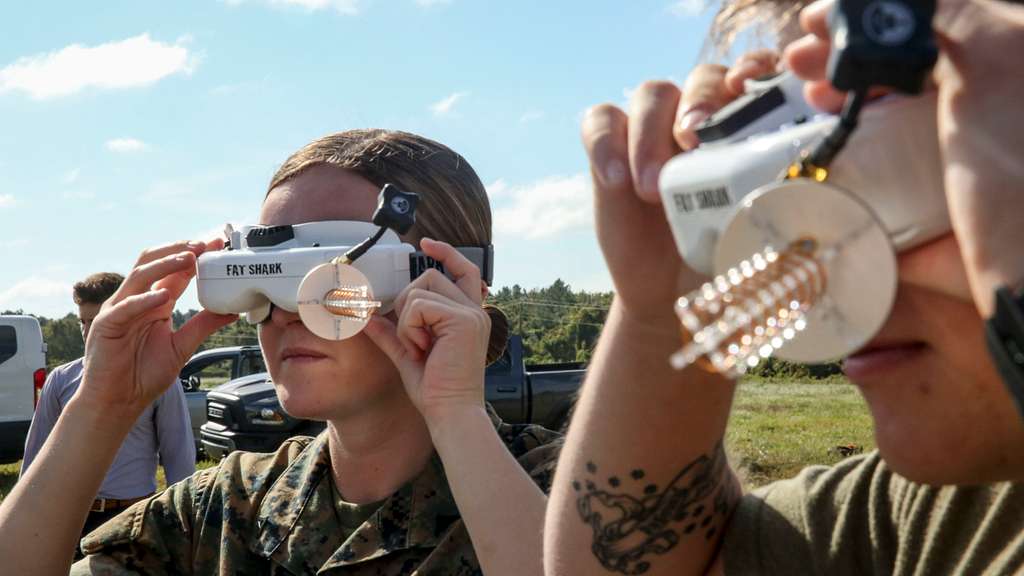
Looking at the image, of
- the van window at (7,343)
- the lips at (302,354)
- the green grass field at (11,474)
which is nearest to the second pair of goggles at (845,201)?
the lips at (302,354)

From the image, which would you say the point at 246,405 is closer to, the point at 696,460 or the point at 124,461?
the point at 124,461

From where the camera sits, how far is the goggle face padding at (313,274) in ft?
7.48

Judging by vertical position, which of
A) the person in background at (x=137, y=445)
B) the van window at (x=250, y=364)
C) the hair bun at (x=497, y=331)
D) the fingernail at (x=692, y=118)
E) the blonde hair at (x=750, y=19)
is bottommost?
the van window at (x=250, y=364)

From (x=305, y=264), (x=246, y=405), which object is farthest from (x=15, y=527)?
(x=246, y=405)

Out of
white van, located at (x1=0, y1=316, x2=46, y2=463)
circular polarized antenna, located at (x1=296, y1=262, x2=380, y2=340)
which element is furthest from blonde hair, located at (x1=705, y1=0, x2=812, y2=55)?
white van, located at (x1=0, y1=316, x2=46, y2=463)

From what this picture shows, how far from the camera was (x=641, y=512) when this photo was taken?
1.49 metres

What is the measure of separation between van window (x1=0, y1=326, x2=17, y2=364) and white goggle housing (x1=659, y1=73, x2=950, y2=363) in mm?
14146

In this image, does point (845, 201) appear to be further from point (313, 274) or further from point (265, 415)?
point (265, 415)

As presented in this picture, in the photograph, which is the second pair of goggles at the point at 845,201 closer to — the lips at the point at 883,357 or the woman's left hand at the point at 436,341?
the lips at the point at 883,357

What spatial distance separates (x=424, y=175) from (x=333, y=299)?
21.7 inches

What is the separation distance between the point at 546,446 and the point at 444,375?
37 cm

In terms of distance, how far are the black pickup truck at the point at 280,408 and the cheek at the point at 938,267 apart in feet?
32.1

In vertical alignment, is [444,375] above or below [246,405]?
above

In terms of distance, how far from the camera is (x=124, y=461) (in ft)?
19.8
